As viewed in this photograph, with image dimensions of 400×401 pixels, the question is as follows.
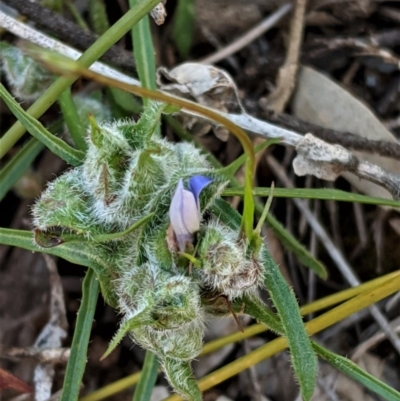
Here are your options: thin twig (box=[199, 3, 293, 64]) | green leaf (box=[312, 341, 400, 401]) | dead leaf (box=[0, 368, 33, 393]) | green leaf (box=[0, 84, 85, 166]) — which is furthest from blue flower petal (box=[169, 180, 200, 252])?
thin twig (box=[199, 3, 293, 64])

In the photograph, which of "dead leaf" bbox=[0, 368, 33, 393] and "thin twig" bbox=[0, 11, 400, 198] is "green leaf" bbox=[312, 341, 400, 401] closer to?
"thin twig" bbox=[0, 11, 400, 198]

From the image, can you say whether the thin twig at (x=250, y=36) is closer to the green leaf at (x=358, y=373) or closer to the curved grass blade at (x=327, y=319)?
the curved grass blade at (x=327, y=319)

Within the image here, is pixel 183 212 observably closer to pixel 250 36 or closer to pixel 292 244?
pixel 292 244

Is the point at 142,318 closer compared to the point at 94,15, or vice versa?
the point at 142,318

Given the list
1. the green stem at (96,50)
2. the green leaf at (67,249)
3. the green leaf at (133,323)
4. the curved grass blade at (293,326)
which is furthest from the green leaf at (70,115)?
the green leaf at (133,323)

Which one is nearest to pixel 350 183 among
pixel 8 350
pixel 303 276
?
pixel 303 276

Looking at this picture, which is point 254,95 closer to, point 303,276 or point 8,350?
point 303,276
